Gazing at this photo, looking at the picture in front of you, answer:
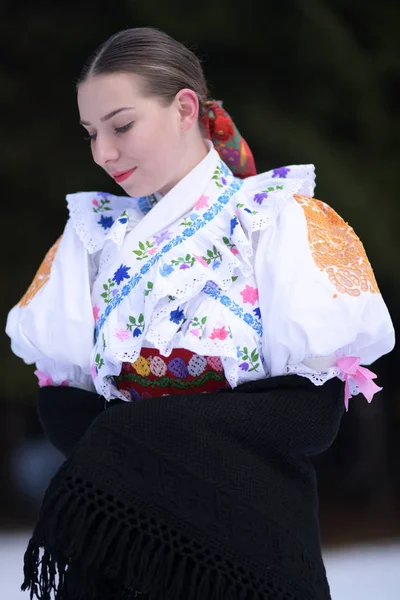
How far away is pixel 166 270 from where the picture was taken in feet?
4.37

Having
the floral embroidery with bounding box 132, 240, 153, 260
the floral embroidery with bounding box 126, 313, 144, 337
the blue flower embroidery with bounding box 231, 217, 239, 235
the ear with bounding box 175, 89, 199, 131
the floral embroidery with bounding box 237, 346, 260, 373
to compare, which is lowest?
the floral embroidery with bounding box 237, 346, 260, 373

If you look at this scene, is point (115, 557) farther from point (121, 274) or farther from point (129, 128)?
point (129, 128)

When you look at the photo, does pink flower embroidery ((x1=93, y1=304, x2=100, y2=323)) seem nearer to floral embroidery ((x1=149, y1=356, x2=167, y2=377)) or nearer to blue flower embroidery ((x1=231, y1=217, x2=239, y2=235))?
floral embroidery ((x1=149, y1=356, x2=167, y2=377))

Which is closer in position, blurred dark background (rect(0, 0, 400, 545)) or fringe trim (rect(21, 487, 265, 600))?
fringe trim (rect(21, 487, 265, 600))

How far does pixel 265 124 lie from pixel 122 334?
1.70 meters

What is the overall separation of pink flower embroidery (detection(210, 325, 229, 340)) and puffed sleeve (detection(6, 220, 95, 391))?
0.23 meters

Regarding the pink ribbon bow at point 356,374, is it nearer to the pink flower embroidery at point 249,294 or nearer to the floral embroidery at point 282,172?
the pink flower embroidery at point 249,294

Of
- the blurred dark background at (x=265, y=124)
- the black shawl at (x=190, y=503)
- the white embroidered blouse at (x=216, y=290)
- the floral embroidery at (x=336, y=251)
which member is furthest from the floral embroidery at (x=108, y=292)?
the blurred dark background at (x=265, y=124)

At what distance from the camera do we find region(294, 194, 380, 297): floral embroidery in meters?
1.33

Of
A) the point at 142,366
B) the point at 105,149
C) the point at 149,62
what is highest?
the point at 149,62

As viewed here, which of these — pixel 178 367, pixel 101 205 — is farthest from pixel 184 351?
pixel 101 205

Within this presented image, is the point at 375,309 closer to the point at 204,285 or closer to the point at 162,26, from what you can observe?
the point at 204,285

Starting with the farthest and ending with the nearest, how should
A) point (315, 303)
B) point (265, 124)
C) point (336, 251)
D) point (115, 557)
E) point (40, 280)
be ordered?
point (265, 124) → point (40, 280) → point (336, 251) → point (315, 303) → point (115, 557)

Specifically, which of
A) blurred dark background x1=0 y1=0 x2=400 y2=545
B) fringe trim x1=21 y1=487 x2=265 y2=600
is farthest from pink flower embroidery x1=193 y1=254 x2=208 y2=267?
blurred dark background x1=0 y1=0 x2=400 y2=545
